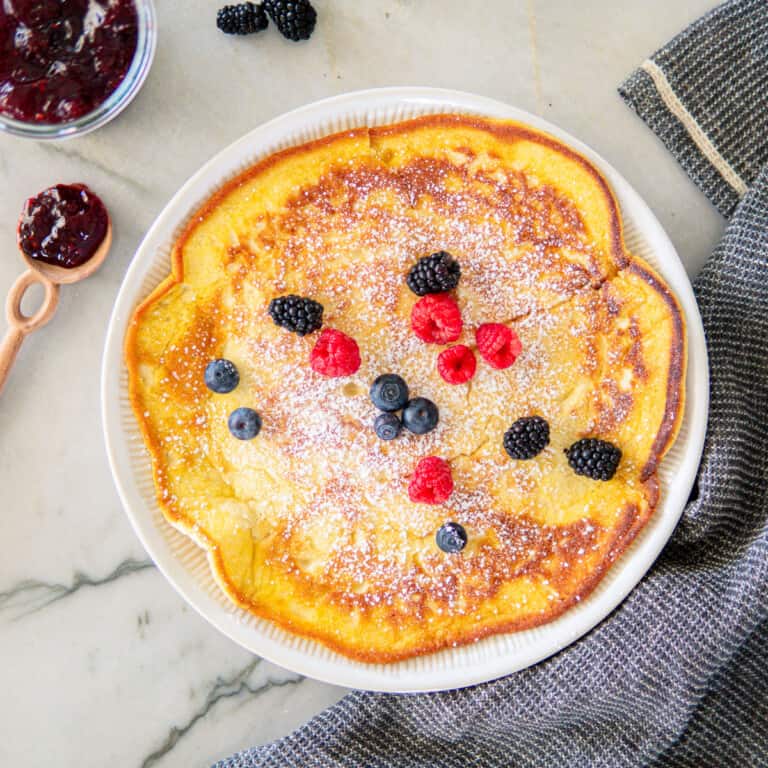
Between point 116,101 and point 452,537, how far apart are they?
1.24m

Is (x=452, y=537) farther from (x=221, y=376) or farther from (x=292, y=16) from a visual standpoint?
(x=292, y=16)

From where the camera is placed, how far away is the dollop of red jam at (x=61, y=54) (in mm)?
1805

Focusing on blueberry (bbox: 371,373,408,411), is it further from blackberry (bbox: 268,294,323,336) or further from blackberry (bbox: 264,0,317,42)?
blackberry (bbox: 264,0,317,42)

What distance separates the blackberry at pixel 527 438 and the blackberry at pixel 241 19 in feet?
3.72

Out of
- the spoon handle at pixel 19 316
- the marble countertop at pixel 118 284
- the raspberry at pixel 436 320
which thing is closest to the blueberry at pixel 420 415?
the raspberry at pixel 436 320

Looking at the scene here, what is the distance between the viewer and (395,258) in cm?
189

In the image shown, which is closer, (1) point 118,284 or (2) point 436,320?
(2) point 436,320

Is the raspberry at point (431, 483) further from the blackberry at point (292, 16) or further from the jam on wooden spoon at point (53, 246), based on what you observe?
the blackberry at point (292, 16)

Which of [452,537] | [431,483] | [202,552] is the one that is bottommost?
[202,552]

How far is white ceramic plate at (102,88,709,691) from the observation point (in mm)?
1889

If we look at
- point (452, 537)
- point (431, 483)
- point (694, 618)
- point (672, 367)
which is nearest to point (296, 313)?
point (431, 483)

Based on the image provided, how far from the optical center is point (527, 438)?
5.98ft

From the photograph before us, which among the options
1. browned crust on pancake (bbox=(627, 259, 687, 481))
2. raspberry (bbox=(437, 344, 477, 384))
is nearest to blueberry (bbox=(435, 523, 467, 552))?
raspberry (bbox=(437, 344, 477, 384))

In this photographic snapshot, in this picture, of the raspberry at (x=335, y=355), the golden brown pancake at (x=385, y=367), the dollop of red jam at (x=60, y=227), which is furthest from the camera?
→ the dollop of red jam at (x=60, y=227)
